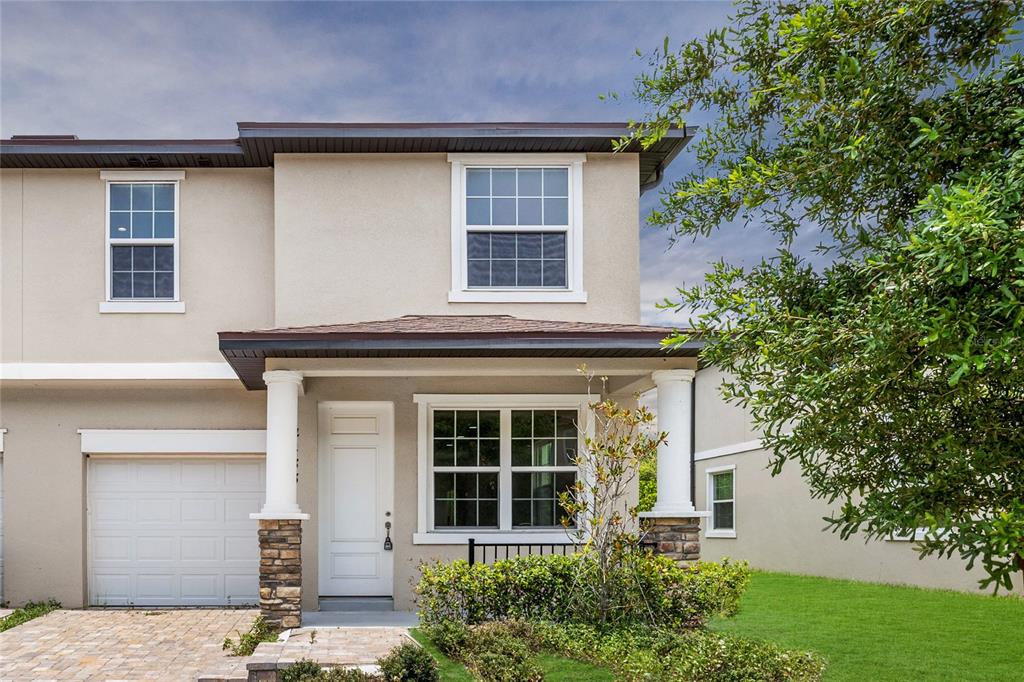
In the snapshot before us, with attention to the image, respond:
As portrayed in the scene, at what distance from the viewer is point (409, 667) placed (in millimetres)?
7559

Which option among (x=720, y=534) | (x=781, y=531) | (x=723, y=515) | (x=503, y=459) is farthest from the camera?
(x=723, y=515)

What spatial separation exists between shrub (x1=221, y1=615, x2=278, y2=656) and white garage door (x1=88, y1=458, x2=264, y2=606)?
278 cm

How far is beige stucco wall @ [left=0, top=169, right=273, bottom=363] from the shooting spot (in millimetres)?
12766

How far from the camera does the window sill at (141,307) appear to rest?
12758 mm

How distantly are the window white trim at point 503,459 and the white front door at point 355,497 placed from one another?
0.43 m

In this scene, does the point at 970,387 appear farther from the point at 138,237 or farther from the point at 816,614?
the point at 138,237

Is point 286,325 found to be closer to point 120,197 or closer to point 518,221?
point 120,197

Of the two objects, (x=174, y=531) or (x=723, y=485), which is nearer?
(x=174, y=531)

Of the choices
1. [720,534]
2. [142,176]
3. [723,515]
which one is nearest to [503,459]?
[142,176]

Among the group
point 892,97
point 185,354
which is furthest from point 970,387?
point 185,354

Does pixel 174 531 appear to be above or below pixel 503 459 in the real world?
below

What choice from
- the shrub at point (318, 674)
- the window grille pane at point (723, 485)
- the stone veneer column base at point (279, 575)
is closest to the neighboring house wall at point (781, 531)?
the window grille pane at point (723, 485)

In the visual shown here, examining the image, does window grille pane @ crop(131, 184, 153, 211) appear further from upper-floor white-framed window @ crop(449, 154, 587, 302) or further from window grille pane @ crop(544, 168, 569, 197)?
window grille pane @ crop(544, 168, 569, 197)

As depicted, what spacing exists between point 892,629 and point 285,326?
27.7ft
